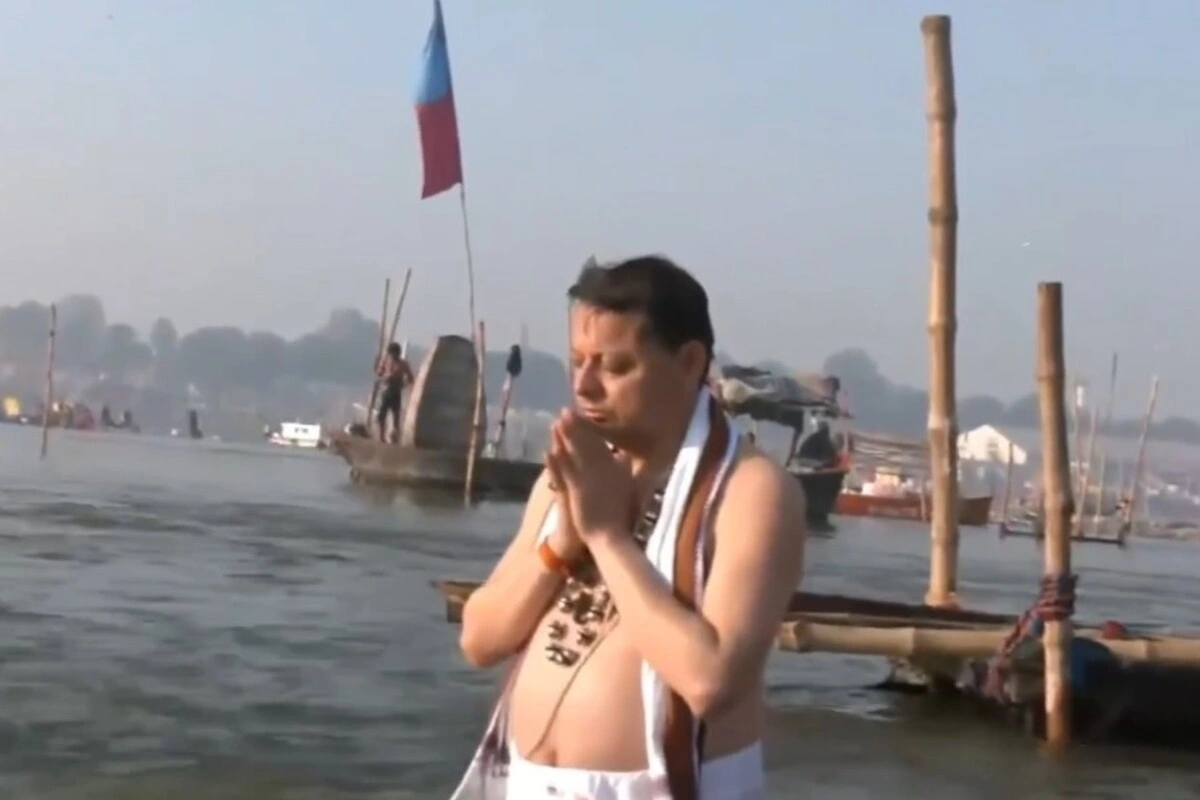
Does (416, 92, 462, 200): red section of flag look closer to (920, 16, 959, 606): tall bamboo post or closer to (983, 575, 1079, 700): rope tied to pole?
(920, 16, 959, 606): tall bamboo post

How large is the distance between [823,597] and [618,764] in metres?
9.05

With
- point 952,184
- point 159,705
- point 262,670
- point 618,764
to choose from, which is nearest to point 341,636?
point 262,670

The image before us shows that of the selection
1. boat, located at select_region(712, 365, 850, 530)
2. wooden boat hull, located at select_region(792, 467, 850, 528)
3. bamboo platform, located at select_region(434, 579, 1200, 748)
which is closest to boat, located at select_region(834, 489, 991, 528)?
boat, located at select_region(712, 365, 850, 530)

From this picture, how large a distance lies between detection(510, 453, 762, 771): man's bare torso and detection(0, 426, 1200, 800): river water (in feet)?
19.0

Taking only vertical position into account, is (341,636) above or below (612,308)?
below

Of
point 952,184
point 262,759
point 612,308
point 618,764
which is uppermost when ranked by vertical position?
point 952,184

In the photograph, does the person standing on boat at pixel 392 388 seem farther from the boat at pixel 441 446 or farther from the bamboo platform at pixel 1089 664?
the bamboo platform at pixel 1089 664

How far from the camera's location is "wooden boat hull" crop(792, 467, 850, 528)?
39438 mm

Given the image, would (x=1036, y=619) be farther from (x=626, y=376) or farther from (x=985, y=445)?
(x=985, y=445)

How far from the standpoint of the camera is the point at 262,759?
30.0 feet

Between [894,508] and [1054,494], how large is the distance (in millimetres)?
50965

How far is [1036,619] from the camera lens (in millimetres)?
9883

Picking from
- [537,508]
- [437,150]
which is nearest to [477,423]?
[437,150]

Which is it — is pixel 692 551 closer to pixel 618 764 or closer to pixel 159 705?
pixel 618 764
